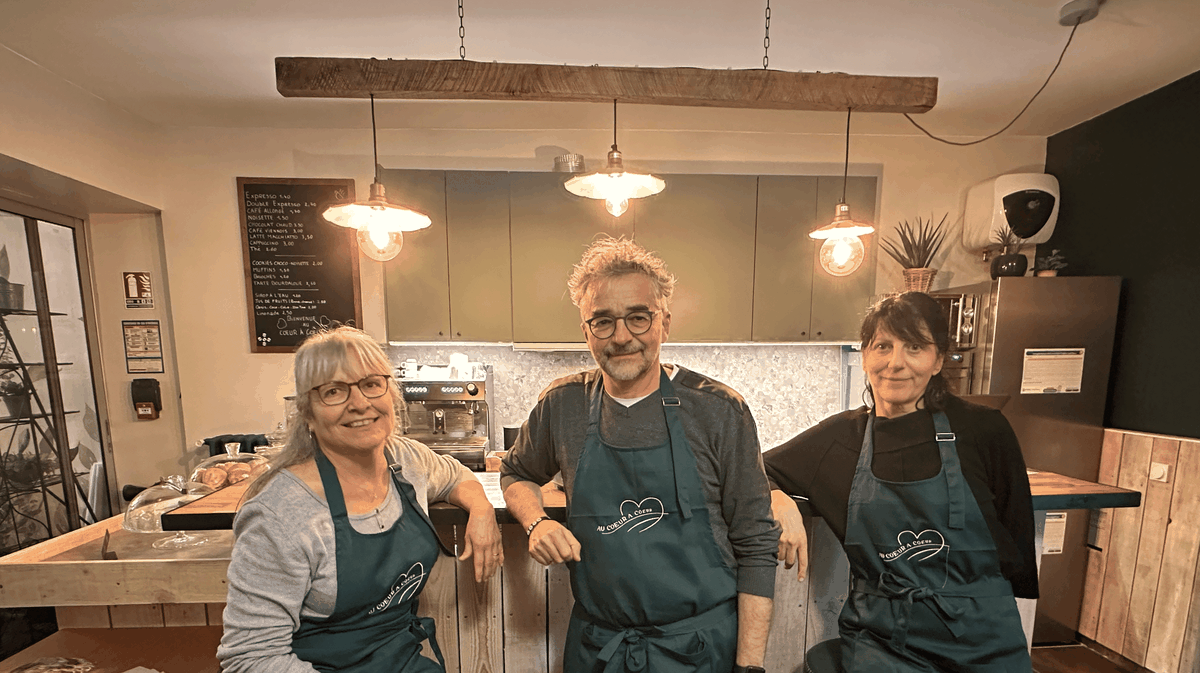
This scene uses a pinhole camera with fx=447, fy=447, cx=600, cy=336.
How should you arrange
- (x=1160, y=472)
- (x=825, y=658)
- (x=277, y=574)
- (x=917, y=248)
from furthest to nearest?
(x=917, y=248) < (x=1160, y=472) < (x=825, y=658) < (x=277, y=574)

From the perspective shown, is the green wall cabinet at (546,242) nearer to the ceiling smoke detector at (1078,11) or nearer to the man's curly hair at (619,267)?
the man's curly hair at (619,267)

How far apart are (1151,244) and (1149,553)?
1.61 m

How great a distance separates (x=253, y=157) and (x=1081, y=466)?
537cm

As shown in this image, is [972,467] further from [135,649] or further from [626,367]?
[135,649]

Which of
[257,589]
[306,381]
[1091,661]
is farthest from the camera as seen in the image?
[1091,661]

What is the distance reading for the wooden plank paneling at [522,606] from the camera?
134 centimetres

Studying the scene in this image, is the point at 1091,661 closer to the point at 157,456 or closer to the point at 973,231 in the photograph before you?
the point at 973,231

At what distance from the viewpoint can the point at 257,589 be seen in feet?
2.85

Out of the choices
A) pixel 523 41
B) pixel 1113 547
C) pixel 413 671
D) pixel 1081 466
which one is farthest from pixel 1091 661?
pixel 523 41

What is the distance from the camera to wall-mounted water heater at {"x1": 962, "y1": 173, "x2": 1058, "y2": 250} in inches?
110

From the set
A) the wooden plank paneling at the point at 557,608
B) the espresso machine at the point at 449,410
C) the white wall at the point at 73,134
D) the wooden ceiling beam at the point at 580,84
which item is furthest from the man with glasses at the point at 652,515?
the white wall at the point at 73,134

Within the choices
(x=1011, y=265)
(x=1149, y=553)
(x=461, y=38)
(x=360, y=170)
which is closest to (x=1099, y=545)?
(x=1149, y=553)

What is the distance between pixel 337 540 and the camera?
945 mm

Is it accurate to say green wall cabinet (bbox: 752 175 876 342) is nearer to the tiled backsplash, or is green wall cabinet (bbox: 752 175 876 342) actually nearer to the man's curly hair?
the tiled backsplash
